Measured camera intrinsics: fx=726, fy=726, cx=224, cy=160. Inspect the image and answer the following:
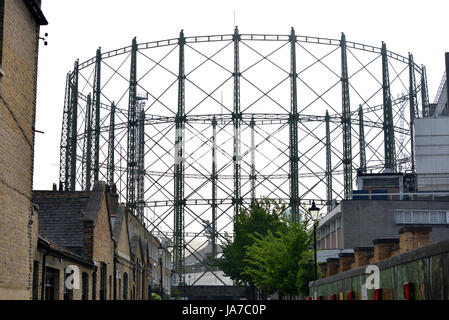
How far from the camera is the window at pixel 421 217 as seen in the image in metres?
40.5

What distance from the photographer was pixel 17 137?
1340 cm

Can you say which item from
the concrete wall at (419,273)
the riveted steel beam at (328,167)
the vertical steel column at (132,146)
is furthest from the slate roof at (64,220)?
the riveted steel beam at (328,167)

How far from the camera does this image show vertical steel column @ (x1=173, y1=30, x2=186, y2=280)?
46.3m

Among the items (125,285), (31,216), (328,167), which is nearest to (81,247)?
(31,216)

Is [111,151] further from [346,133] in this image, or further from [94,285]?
[94,285]

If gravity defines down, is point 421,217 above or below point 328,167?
below

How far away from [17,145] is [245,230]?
31.9m

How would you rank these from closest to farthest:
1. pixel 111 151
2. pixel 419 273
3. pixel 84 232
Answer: pixel 419 273, pixel 84 232, pixel 111 151

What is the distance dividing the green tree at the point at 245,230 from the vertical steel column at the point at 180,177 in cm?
291

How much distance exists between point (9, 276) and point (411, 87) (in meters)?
43.1

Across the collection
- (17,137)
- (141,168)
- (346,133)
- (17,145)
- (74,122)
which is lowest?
(17,145)

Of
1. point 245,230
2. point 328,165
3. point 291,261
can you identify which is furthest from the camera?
point 328,165

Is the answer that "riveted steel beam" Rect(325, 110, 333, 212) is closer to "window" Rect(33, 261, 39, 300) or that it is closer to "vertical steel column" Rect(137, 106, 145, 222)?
"vertical steel column" Rect(137, 106, 145, 222)
